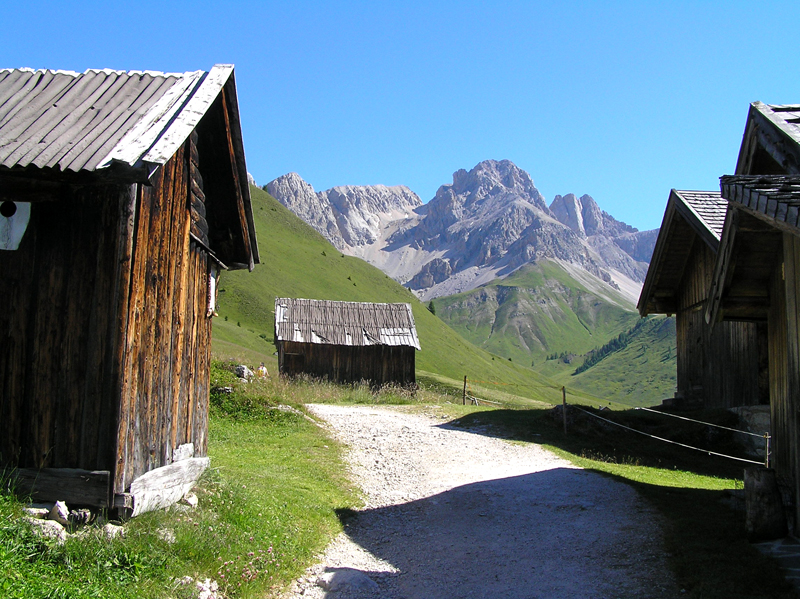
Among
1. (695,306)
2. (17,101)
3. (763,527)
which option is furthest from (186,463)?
(695,306)

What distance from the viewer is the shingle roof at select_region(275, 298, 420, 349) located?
3319 centimetres

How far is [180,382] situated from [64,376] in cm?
202

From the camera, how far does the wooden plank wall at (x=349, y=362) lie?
32875 millimetres

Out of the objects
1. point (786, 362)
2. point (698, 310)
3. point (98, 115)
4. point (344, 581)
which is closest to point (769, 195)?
point (786, 362)

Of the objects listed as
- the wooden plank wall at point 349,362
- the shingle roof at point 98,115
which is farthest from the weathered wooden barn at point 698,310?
the wooden plank wall at point 349,362

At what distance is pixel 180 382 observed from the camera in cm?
892

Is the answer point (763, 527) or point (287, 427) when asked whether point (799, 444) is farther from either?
point (287, 427)

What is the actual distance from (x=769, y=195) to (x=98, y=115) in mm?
7467

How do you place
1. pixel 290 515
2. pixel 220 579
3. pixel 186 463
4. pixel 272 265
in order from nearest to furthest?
pixel 220 579
pixel 186 463
pixel 290 515
pixel 272 265

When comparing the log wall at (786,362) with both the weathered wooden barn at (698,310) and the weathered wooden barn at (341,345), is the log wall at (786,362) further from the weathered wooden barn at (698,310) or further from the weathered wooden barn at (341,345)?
the weathered wooden barn at (341,345)

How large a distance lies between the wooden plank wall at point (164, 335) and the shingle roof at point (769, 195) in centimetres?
640

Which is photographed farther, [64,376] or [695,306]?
[695,306]

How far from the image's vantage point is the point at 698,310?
1822 centimetres

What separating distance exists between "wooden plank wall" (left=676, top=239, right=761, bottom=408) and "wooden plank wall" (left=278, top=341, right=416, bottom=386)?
617 inches
